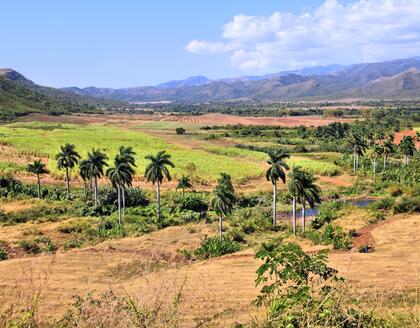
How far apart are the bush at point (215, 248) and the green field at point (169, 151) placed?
33.3 meters

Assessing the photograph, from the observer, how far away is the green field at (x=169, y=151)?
80.2 metres

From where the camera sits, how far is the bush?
133 ft

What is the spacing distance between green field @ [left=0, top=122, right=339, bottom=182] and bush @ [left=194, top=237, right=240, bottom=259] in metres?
33.3

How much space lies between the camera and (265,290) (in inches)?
368

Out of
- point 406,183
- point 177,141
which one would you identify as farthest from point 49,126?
point 406,183

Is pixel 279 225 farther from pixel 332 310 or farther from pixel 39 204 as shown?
pixel 332 310

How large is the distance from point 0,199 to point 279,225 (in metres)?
36.5

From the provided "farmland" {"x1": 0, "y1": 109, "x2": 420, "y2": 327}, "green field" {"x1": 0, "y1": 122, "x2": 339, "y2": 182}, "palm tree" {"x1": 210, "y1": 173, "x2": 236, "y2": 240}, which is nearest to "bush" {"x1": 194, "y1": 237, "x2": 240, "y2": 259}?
"farmland" {"x1": 0, "y1": 109, "x2": 420, "y2": 327}

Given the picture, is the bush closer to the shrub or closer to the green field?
the shrub

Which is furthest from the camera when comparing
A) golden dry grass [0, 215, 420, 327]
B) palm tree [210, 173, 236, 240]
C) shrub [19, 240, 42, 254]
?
palm tree [210, 173, 236, 240]

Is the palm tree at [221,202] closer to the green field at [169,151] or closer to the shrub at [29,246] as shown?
the shrub at [29,246]

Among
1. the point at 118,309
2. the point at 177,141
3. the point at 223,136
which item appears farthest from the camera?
the point at 223,136

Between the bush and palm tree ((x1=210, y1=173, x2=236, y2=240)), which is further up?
palm tree ((x1=210, y1=173, x2=236, y2=240))

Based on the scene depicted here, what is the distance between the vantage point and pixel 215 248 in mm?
40969
